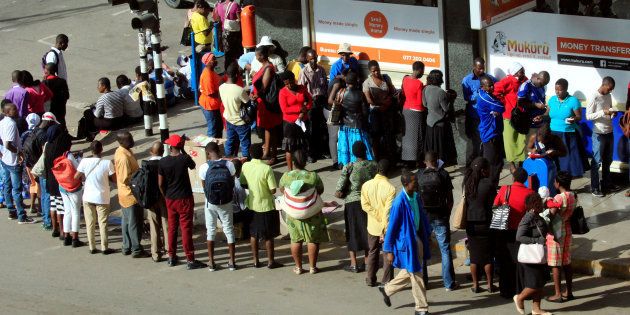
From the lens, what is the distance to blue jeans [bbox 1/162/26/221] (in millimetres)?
16844

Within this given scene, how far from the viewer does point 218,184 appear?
47.0 ft

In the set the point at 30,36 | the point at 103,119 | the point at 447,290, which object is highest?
the point at 30,36

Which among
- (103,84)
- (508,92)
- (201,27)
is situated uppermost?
(201,27)

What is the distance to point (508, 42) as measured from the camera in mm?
17047

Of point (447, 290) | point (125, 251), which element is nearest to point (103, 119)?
point (125, 251)

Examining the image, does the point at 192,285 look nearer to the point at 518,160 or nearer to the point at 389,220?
the point at 389,220

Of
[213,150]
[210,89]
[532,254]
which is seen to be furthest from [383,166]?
[210,89]

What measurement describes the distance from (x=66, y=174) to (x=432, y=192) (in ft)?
15.8

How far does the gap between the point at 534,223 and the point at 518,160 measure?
12.8 feet

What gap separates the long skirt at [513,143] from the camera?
53.8 ft

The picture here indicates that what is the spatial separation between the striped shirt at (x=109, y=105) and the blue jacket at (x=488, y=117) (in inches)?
249

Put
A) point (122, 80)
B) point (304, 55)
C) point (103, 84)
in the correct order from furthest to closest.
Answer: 1. point (122, 80)
2. point (103, 84)
3. point (304, 55)

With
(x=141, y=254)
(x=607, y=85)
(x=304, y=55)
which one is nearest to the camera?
(x=141, y=254)

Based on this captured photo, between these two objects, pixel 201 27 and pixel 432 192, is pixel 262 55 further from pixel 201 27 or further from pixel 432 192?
pixel 432 192
